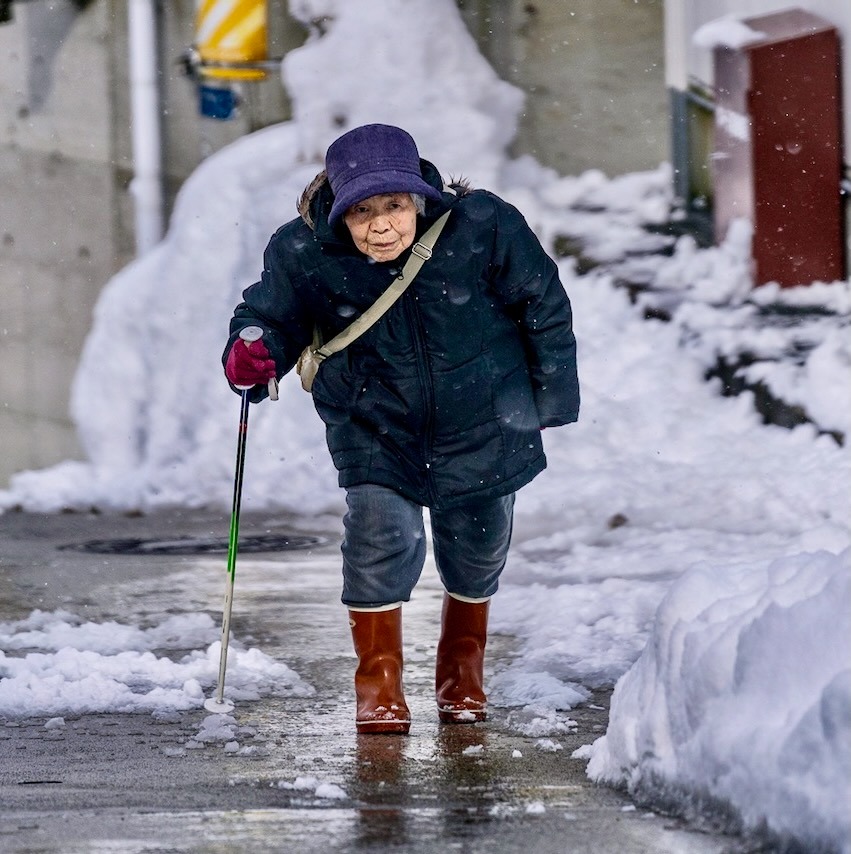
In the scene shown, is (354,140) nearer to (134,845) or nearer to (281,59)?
(134,845)

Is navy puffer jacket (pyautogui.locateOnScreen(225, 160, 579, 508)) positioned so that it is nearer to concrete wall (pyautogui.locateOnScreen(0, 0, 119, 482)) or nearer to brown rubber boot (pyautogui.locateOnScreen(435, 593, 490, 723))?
brown rubber boot (pyautogui.locateOnScreen(435, 593, 490, 723))

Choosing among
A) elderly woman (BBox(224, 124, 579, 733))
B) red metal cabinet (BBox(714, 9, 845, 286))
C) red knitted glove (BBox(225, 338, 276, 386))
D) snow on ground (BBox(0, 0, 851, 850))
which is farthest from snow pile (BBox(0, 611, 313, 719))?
red metal cabinet (BBox(714, 9, 845, 286))

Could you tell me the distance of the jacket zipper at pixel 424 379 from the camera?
4.29 m

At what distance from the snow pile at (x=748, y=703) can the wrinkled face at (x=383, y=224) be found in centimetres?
110

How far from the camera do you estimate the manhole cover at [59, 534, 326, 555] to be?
330 inches

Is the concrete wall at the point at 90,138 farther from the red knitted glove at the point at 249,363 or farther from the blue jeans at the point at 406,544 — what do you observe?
the red knitted glove at the point at 249,363

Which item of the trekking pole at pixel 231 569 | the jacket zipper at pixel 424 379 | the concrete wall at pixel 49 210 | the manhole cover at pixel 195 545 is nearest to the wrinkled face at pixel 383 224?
the jacket zipper at pixel 424 379

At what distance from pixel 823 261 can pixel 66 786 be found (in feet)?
26.3

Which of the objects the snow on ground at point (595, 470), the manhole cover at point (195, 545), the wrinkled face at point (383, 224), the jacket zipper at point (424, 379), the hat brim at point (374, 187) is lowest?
the manhole cover at point (195, 545)

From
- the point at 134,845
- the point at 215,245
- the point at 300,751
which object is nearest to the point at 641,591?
the point at 300,751

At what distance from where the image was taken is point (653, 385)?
11000 mm

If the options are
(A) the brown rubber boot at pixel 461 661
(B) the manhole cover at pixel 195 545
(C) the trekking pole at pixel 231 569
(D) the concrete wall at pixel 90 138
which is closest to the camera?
(C) the trekking pole at pixel 231 569

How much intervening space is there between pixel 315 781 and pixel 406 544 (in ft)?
3.03

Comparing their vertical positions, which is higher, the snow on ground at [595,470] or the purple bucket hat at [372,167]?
the purple bucket hat at [372,167]
